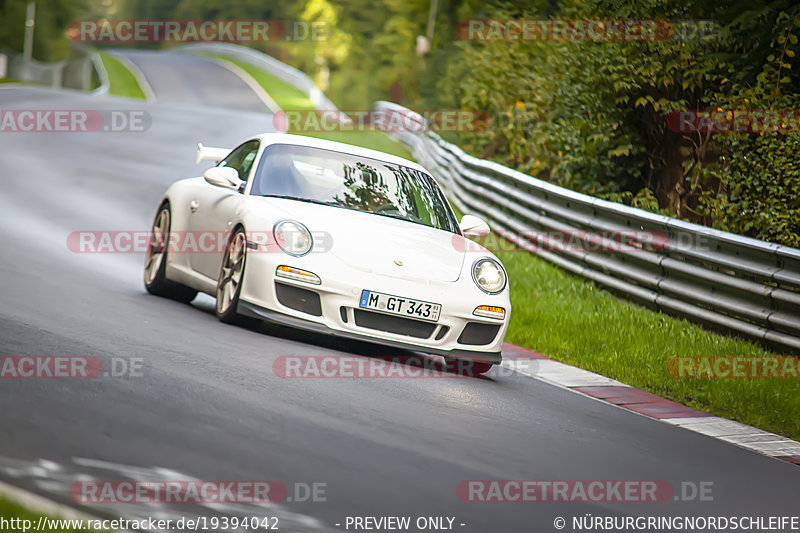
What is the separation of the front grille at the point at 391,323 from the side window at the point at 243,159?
1919mm

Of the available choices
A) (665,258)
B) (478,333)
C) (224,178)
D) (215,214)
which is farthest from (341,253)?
(665,258)

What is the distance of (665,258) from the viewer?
1092 centimetres

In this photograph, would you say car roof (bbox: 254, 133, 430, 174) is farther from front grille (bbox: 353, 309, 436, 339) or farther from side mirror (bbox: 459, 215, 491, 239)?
front grille (bbox: 353, 309, 436, 339)

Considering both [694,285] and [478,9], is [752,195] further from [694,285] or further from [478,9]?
[478,9]

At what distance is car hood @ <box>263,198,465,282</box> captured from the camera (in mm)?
7551

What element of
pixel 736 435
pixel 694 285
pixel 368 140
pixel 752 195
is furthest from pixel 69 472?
pixel 368 140

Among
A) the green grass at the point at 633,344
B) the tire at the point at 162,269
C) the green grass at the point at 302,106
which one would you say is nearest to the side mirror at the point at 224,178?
the tire at the point at 162,269

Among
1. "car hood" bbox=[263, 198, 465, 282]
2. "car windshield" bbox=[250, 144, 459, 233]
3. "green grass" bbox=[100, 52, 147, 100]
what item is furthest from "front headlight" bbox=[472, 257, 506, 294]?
"green grass" bbox=[100, 52, 147, 100]

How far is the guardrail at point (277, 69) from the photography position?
5000 cm

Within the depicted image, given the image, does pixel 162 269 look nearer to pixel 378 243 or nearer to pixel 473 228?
pixel 378 243

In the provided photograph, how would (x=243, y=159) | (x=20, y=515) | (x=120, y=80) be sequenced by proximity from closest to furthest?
(x=20, y=515) → (x=243, y=159) → (x=120, y=80)

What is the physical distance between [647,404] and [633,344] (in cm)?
188

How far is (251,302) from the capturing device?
24.9ft

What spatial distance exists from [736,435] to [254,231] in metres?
3.47
